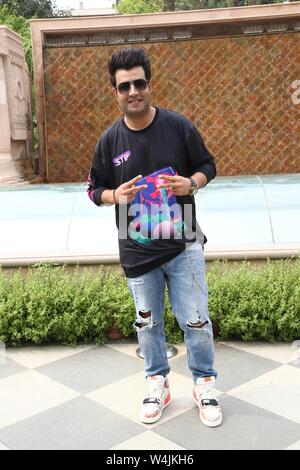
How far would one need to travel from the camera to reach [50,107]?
7.01 metres

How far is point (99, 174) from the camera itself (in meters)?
2.63

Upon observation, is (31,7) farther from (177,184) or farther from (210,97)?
(177,184)

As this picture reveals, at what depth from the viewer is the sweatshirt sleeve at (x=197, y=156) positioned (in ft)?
8.37

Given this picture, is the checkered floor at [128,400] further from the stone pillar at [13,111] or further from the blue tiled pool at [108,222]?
the stone pillar at [13,111]

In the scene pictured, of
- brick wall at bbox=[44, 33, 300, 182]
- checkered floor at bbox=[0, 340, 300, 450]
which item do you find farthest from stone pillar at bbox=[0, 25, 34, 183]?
checkered floor at bbox=[0, 340, 300, 450]

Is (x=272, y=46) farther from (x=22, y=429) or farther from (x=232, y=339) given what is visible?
(x=22, y=429)

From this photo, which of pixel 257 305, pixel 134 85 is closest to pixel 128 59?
pixel 134 85

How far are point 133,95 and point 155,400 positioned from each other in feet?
4.60

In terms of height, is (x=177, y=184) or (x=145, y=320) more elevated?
(x=177, y=184)

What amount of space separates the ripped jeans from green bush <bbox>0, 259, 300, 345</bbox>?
0.90 m

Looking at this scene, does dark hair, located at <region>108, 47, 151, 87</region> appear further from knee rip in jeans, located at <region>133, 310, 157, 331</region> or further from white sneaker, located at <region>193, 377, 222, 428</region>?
white sneaker, located at <region>193, 377, 222, 428</region>

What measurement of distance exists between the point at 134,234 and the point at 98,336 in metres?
1.34

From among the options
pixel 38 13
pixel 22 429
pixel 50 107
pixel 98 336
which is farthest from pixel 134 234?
pixel 38 13

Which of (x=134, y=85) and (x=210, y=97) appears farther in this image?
(x=210, y=97)
